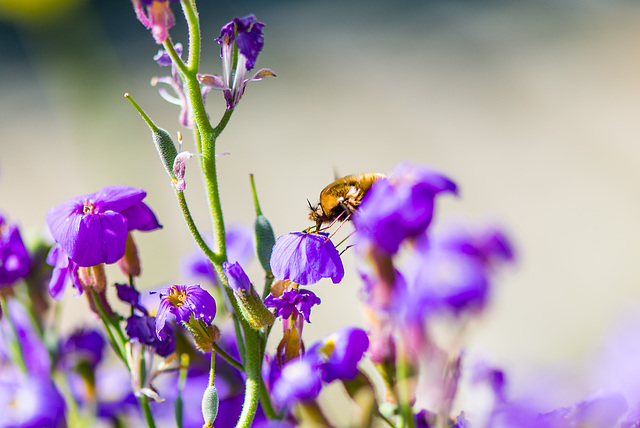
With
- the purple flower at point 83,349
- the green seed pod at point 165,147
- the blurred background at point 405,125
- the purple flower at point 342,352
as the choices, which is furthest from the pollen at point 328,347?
the blurred background at point 405,125

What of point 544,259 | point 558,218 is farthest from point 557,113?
point 544,259

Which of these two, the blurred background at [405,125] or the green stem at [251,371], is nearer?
the green stem at [251,371]

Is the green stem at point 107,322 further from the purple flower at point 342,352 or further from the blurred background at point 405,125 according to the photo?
the blurred background at point 405,125

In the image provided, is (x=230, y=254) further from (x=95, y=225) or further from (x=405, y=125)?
(x=405, y=125)

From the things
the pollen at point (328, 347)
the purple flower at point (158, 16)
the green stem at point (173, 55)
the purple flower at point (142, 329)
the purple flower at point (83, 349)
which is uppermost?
the purple flower at point (158, 16)

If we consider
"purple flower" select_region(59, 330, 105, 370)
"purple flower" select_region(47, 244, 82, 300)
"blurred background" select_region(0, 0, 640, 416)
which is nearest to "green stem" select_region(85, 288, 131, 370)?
"purple flower" select_region(47, 244, 82, 300)

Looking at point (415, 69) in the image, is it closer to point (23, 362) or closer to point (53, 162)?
point (53, 162)

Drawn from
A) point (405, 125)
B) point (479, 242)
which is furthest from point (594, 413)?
point (405, 125)
